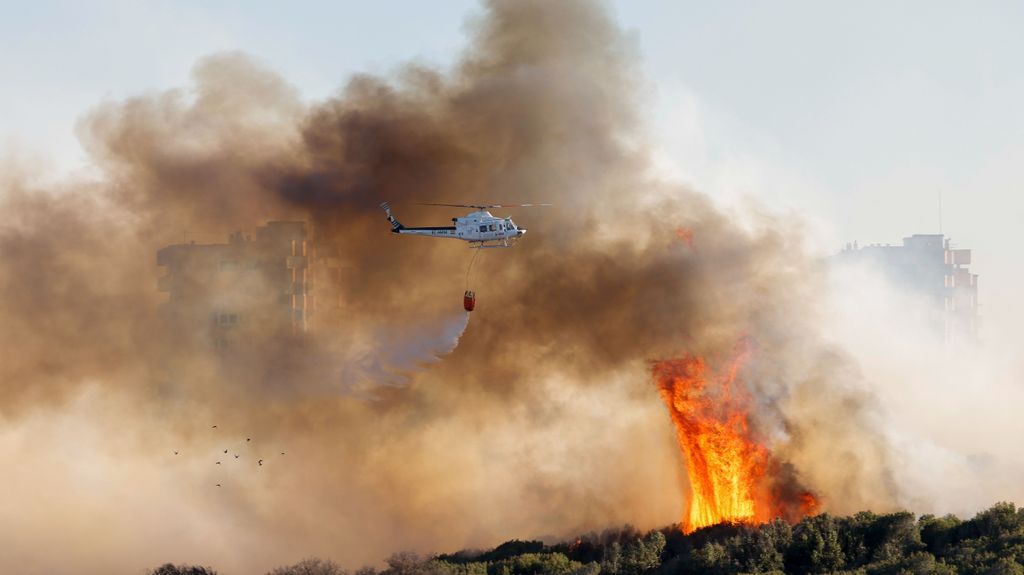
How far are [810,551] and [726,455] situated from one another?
1037cm

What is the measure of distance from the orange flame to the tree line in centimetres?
223

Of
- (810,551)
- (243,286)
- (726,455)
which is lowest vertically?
(810,551)

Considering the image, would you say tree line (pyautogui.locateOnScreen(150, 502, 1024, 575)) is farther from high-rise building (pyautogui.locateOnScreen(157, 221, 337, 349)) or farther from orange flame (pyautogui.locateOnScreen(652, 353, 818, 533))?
high-rise building (pyautogui.locateOnScreen(157, 221, 337, 349))

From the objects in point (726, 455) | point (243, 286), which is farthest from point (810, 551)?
point (243, 286)

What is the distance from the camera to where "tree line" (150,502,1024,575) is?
2968 inches

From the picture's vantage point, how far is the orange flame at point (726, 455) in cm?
8762

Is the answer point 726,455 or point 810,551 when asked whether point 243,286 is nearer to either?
point 726,455

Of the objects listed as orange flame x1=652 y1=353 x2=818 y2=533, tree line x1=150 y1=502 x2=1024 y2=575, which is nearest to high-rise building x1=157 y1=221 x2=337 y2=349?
tree line x1=150 y1=502 x2=1024 y2=575

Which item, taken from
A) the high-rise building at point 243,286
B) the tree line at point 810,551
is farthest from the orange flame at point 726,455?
the high-rise building at point 243,286

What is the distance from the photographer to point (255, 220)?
117 meters

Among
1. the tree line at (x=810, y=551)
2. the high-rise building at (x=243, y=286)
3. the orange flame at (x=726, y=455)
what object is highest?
the high-rise building at (x=243, y=286)

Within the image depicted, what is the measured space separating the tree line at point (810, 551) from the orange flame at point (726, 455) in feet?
7.31

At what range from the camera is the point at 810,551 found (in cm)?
7906

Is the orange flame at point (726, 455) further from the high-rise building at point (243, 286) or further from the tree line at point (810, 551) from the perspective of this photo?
the high-rise building at point (243, 286)
